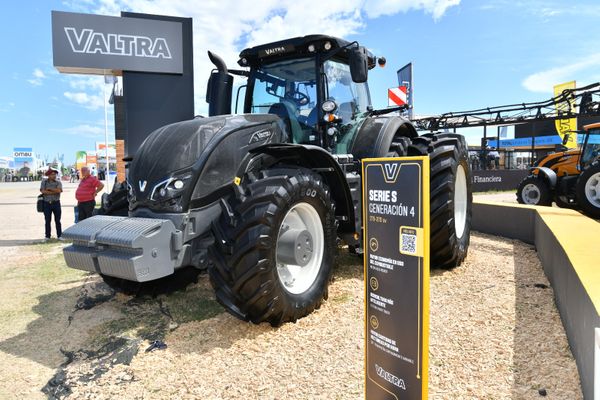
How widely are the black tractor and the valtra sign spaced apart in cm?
606

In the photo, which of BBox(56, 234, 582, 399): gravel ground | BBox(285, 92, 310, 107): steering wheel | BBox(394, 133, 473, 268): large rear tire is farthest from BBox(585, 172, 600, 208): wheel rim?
BBox(285, 92, 310, 107): steering wheel

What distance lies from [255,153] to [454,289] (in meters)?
2.52

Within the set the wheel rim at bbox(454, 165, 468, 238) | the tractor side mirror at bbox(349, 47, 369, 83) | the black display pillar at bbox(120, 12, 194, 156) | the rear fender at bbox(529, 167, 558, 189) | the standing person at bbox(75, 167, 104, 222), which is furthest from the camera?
the rear fender at bbox(529, 167, 558, 189)

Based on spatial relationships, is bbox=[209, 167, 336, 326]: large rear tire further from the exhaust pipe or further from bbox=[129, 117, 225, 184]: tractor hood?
the exhaust pipe

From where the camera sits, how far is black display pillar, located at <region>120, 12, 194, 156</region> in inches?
412

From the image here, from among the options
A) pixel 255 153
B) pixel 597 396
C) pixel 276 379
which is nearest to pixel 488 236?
pixel 255 153

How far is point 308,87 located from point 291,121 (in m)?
0.42

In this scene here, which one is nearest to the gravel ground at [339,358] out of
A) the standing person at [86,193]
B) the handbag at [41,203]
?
the standing person at [86,193]

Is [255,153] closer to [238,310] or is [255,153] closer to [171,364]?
[238,310]

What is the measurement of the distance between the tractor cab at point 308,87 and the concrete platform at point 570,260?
2.46 metres

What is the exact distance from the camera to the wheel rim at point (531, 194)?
36.4 ft

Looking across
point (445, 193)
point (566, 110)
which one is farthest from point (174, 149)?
point (566, 110)

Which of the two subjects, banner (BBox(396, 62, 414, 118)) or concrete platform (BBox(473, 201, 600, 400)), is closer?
concrete platform (BBox(473, 201, 600, 400))

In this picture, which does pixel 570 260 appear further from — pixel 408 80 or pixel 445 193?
pixel 408 80
